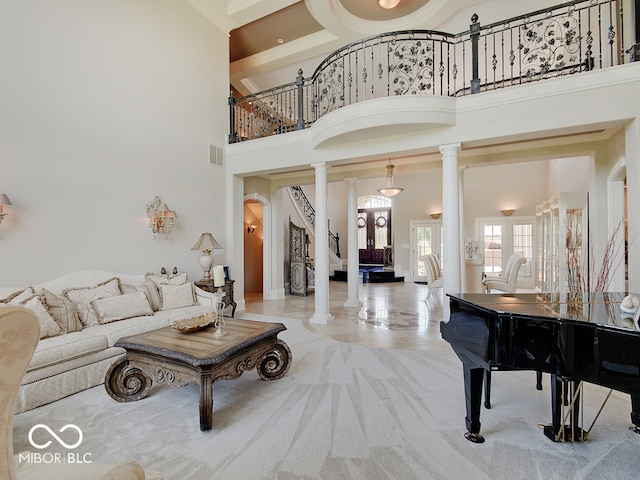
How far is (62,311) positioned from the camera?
341 cm

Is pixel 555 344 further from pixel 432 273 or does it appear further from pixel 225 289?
pixel 432 273

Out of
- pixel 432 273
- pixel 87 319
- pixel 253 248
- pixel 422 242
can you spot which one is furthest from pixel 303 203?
pixel 87 319

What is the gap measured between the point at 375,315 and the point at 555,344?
4307 millimetres

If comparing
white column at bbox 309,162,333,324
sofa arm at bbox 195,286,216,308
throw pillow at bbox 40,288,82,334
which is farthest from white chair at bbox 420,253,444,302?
throw pillow at bbox 40,288,82,334

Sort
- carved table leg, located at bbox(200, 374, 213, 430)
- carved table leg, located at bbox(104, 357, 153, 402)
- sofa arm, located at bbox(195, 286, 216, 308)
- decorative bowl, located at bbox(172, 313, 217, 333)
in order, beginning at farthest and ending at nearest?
sofa arm, located at bbox(195, 286, 216, 308), decorative bowl, located at bbox(172, 313, 217, 333), carved table leg, located at bbox(104, 357, 153, 402), carved table leg, located at bbox(200, 374, 213, 430)

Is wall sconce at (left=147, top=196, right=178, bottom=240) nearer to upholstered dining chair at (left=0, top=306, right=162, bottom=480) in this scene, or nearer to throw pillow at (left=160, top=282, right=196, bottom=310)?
throw pillow at (left=160, top=282, right=196, bottom=310)

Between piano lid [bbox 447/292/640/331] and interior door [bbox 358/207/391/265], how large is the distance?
11.1 meters

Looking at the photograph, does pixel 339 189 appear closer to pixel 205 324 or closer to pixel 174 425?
pixel 205 324

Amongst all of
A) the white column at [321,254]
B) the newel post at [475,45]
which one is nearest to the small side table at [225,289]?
the white column at [321,254]

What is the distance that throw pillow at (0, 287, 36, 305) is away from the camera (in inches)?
123

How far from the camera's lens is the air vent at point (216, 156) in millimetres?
6156

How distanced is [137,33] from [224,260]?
4.05 m

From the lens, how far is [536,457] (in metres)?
2.05

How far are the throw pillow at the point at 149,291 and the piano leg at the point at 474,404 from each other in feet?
13.3
